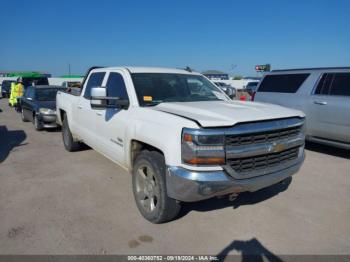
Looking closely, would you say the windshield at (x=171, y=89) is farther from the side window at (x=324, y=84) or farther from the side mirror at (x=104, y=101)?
the side window at (x=324, y=84)

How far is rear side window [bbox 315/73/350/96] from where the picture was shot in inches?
268

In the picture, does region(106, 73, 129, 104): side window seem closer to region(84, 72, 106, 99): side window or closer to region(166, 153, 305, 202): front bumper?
region(84, 72, 106, 99): side window

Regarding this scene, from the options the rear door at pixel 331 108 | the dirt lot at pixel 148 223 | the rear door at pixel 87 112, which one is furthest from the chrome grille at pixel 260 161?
the rear door at pixel 331 108

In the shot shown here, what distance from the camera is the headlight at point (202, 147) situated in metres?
3.08

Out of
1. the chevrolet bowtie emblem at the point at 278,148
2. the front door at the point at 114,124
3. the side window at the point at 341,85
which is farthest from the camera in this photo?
the side window at the point at 341,85

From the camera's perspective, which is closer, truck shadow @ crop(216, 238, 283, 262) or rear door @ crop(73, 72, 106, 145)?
truck shadow @ crop(216, 238, 283, 262)

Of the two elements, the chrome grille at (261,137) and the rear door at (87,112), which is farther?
the rear door at (87,112)

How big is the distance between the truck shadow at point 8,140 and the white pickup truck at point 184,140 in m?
3.54

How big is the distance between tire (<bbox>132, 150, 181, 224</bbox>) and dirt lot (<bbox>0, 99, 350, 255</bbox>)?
0.50 ft

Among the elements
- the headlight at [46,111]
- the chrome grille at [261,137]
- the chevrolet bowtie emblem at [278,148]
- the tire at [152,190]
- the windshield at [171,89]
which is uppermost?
the windshield at [171,89]

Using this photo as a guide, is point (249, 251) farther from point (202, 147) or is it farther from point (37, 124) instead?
point (37, 124)

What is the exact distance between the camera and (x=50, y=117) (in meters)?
9.97

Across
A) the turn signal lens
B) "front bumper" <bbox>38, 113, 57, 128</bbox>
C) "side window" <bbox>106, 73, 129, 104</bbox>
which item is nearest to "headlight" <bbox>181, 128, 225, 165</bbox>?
the turn signal lens

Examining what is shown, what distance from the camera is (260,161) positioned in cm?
346
